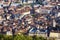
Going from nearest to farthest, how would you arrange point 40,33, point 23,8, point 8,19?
point 40,33
point 8,19
point 23,8

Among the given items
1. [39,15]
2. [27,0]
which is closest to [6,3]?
[27,0]

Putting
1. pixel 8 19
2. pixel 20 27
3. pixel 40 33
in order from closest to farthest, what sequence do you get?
pixel 40 33 → pixel 20 27 → pixel 8 19

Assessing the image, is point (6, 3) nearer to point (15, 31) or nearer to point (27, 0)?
point (27, 0)

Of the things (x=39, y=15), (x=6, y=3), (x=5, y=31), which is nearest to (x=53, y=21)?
(x=39, y=15)

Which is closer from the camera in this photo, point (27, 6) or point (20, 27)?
point (20, 27)

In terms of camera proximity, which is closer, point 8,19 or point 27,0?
point 8,19

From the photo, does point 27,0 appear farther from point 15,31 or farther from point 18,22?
point 15,31

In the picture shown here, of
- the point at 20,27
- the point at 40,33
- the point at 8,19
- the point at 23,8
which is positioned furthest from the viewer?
the point at 23,8

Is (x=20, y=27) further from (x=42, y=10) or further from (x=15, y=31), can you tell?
(x=42, y=10)
